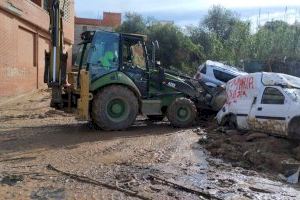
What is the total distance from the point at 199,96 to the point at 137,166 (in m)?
7.10

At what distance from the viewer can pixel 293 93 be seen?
38.5 feet

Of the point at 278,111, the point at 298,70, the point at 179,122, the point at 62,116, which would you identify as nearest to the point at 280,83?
the point at 278,111

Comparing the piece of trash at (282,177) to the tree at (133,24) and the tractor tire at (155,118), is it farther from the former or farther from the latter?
the tree at (133,24)

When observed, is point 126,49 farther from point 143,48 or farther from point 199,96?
point 199,96

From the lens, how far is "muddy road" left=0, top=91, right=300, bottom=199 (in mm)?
7816

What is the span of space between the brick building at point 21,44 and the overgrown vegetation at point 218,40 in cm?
1341

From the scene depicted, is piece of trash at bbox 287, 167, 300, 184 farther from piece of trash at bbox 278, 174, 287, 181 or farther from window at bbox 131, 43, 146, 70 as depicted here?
window at bbox 131, 43, 146, 70

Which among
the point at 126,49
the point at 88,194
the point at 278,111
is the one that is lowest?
the point at 88,194

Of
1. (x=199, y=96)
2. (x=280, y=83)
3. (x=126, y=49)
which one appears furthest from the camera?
(x=199, y=96)

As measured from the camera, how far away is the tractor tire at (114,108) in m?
14.2

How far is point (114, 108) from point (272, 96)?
4489 mm

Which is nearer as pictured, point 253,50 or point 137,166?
point 137,166

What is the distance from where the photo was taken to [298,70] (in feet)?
99.6

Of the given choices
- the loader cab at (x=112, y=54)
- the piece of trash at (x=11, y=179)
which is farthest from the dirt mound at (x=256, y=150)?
the piece of trash at (x=11, y=179)
